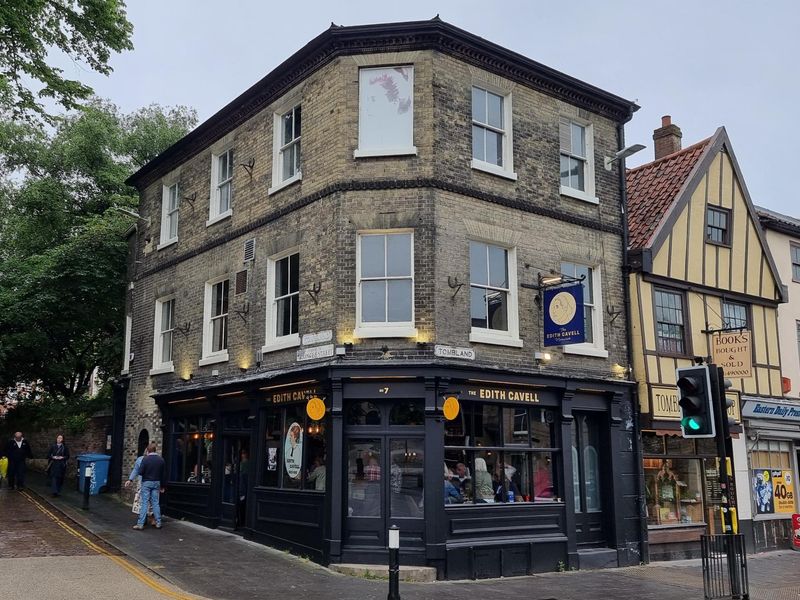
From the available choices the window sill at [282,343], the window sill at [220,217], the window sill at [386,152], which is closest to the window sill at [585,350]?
the window sill at [386,152]

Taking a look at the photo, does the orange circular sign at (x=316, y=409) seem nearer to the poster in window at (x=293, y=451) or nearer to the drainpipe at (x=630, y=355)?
the poster in window at (x=293, y=451)

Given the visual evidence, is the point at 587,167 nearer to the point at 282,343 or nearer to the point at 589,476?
the point at 589,476

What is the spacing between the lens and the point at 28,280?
25.7 m

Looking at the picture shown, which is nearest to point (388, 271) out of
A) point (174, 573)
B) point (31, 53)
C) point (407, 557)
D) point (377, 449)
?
point (377, 449)

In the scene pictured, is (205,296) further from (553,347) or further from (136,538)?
(553,347)

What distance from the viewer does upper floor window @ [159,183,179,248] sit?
20.3 metres

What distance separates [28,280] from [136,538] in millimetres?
14197

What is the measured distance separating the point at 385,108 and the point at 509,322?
15.3ft

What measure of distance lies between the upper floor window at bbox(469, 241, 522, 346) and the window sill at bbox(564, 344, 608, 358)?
1.41 m

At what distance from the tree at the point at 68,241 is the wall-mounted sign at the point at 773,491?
20.1 meters

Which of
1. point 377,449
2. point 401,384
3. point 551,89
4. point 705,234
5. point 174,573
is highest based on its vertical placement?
point 551,89

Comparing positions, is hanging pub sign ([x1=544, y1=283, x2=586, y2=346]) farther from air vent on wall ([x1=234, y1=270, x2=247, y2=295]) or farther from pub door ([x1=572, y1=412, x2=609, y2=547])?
air vent on wall ([x1=234, y1=270, x2=247, y2=295])

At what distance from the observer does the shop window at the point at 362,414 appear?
44.2ft

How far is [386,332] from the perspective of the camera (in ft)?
44.4
